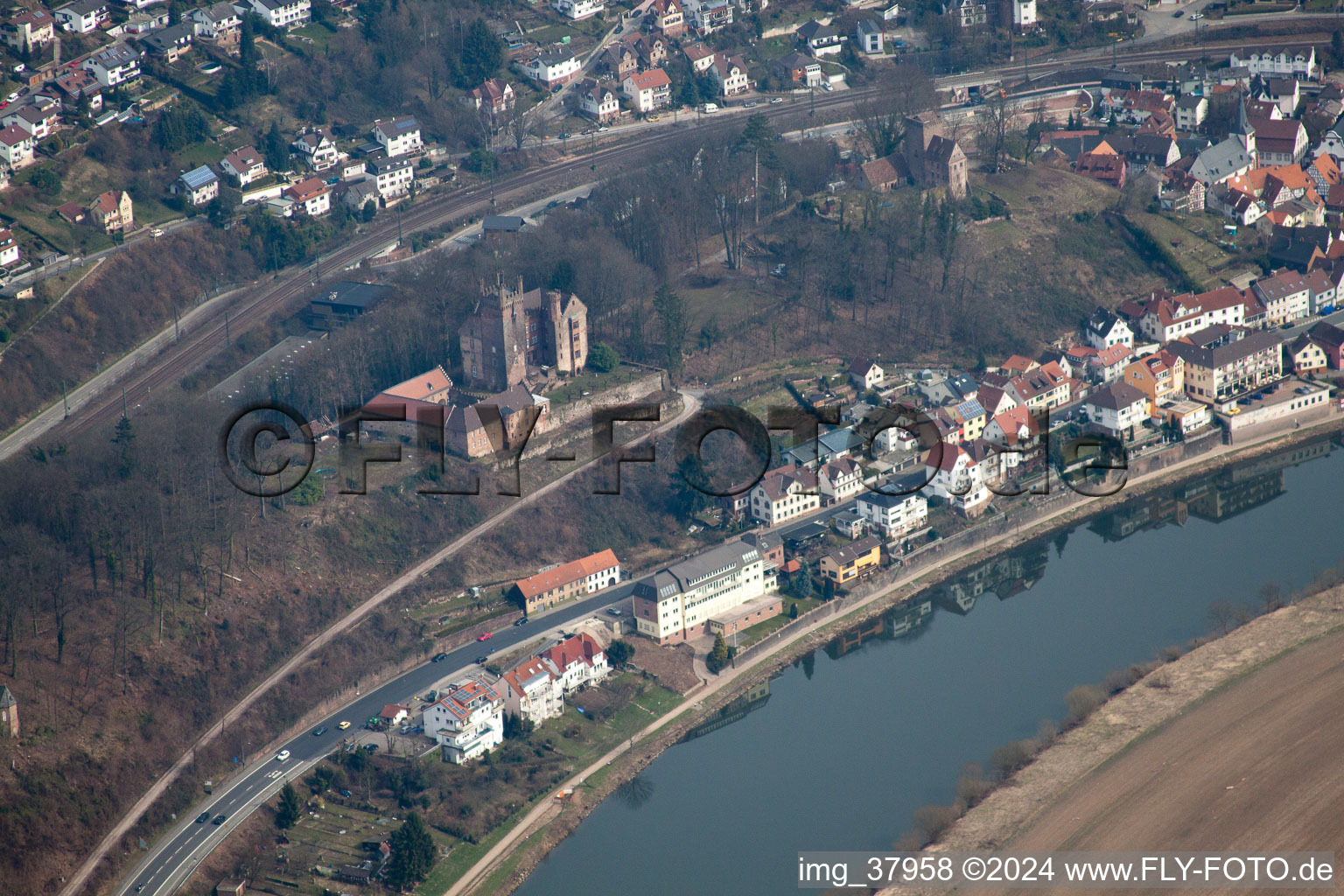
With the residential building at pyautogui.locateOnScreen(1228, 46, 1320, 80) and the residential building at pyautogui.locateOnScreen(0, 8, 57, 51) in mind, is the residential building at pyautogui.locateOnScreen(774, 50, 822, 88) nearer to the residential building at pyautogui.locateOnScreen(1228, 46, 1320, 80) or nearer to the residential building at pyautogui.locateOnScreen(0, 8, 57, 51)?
the residential building at pyautogui.locateOnScreen(1228, 46, 1320, 80)

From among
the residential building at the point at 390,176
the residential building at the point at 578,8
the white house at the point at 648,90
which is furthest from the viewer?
the residential building at the point at 578,8

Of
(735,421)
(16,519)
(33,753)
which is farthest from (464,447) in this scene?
(33,753)

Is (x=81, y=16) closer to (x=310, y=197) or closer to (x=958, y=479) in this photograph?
(x=310, y=197)

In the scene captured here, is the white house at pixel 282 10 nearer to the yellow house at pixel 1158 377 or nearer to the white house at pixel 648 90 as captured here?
the white house at pixel 648 90

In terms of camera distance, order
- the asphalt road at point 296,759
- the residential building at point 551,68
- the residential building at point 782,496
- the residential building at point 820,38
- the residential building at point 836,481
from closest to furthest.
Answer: the asphalt road at point 296,759 → the residential building at point 782,496 → the residential building at point 836,481 → the residential building at point 551,68 → the residential building at point 820,38

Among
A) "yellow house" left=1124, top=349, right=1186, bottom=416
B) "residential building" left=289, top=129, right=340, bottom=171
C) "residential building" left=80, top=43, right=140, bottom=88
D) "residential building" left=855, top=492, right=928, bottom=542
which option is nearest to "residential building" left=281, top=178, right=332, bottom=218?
"residential building" left=289, top=129, right=340, bottom=171

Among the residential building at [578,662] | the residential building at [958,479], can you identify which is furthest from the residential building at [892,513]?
the residential building at [578,662]
